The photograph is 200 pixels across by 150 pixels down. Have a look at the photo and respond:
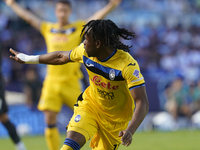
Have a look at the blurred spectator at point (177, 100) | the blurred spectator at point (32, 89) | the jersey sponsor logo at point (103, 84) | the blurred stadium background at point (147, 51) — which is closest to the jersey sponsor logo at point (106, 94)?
the jersey sponsor logo at point (103, 84)

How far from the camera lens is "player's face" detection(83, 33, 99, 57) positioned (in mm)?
4047

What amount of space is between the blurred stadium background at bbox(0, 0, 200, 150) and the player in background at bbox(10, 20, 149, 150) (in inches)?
231

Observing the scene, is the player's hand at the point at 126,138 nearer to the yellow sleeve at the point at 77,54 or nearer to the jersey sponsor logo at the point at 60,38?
the yellow sleeve at the point at 77,54

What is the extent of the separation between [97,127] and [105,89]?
564 mm

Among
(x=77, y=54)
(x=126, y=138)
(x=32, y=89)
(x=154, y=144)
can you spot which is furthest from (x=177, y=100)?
(x=126, y=138)

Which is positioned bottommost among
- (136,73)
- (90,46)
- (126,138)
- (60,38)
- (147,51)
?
(126,138)

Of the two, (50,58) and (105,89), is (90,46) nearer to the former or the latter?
(105,89)

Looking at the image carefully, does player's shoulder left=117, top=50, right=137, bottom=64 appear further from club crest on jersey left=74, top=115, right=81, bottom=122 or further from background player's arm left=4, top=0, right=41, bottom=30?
background player's arm left=4, top=0, right=41, bottom=30

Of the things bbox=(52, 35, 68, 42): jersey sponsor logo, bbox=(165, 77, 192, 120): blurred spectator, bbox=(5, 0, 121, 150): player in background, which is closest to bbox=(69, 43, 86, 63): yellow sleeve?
bbox=(5, 0, 121, 150): player in background

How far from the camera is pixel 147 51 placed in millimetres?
16422

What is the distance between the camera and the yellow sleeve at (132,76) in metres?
3.89

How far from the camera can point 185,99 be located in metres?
12.3

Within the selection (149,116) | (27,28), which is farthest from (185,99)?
(27,28)

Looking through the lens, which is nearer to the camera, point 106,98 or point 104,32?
point 104,32
